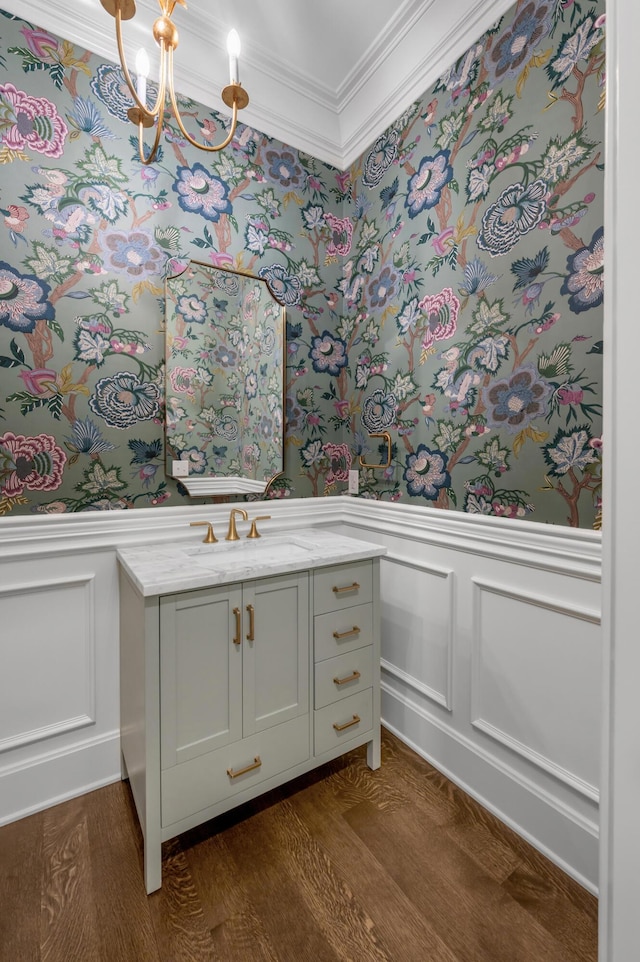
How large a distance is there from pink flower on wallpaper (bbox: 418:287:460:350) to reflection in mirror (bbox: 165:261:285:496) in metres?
0.67

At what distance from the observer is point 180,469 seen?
1.80m

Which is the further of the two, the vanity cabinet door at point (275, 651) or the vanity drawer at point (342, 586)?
the vanity drawer at point (342, 586)

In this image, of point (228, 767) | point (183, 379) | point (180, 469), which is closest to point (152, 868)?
point (228, 767)

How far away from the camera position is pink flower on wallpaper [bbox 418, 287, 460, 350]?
5.50 feet

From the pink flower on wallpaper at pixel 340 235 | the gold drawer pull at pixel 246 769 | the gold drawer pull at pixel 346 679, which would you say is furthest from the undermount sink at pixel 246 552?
the pink flower on wallpaper at pixel 340 235

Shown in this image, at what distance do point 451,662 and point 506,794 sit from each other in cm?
44

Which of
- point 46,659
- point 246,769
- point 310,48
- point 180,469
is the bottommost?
point 246,769

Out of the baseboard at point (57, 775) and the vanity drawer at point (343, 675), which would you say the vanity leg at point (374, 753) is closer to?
the vanity drawer at point (343, 675)

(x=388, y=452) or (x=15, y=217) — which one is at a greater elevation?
(x=15, y=217)

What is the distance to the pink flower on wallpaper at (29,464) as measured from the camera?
150 cm

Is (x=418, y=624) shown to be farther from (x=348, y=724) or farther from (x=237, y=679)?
(x=237, y=679)

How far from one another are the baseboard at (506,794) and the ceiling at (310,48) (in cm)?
258

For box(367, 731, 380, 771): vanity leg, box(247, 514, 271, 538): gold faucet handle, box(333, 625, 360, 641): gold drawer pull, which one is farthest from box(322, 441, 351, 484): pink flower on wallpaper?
box(367, 731, 380, 771): vanity leg

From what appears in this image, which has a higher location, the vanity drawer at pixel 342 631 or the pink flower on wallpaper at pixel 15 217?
the pink flower on wallpaper at pixel 15 217
